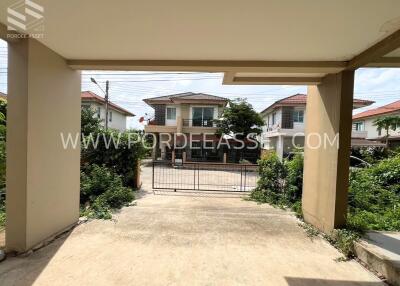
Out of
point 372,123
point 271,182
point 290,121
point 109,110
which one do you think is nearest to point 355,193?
point 271,182

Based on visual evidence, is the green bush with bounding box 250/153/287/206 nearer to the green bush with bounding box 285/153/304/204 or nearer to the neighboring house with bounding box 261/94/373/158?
the green bush with bounding box 285/153/304/204

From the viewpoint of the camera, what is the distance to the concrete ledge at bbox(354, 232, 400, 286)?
9.88 feet

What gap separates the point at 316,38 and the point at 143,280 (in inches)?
142

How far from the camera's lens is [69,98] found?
4.44 metres

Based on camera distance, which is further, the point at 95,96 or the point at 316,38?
→ the point at 95,96

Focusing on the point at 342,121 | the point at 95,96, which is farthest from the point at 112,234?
the point at 95,96

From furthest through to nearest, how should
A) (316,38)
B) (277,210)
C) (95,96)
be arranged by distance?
(95,96) → (277,210) → (316,38)

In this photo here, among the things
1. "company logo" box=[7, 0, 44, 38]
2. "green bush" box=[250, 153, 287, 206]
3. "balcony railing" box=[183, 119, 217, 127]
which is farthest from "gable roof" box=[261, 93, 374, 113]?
"company logo" box=[7, 0, 44, 38]

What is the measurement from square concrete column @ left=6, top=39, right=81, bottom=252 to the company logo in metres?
0.22

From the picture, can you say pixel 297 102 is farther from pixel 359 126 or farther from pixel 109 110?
pixel 109 110

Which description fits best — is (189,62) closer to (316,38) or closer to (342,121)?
(316,38)

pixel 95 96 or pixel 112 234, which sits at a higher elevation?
pixel 95 96

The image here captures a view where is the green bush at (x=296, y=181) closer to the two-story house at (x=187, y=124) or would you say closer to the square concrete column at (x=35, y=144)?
the square concrete column at (x=35, y=144)

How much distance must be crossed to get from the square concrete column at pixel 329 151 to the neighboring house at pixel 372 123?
19603 mm
